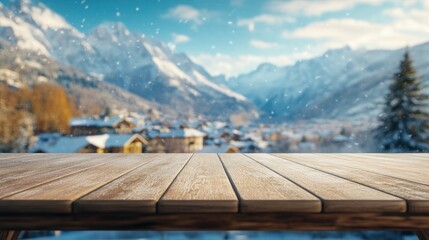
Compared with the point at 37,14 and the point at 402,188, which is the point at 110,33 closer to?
the point at 37,14

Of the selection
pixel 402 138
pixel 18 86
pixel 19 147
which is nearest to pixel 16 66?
pixel 18 86

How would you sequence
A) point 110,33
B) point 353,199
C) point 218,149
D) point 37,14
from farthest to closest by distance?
1. point 110,33
2. point 37,14
3. point 218,149
4. point 353,199

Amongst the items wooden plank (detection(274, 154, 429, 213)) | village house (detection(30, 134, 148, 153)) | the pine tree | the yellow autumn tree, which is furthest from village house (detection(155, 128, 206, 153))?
wooden plank (detection(274, 154, 429, 213))

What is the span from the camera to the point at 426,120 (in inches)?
461

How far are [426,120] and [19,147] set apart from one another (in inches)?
912

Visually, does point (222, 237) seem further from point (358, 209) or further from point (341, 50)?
point (341, 50)

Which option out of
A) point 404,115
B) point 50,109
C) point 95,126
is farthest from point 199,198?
point 50,109

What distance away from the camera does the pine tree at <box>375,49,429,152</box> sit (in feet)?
37.2

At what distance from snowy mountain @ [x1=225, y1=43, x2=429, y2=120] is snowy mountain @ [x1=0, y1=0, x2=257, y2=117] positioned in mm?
12115

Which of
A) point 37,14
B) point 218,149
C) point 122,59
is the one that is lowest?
point 218,149

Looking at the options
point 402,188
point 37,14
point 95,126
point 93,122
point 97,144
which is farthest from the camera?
point 37,14

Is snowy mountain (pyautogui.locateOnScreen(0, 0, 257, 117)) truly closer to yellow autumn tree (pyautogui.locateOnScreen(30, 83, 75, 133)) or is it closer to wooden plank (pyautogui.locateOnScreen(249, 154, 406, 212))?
yellow autumn tree (pyautogui.locateOnScreen(30, 83, 75, 133))

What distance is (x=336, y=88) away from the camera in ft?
300

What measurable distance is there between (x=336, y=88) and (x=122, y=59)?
9567 centimetres
